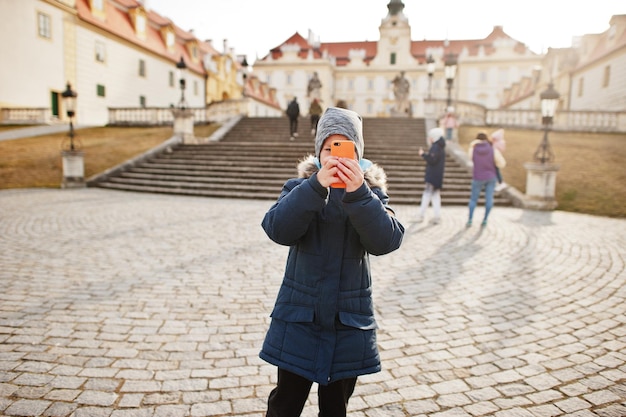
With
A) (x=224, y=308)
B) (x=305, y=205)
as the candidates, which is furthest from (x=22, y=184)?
(x=305, y=205)

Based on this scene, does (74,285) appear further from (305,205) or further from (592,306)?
(592,306)

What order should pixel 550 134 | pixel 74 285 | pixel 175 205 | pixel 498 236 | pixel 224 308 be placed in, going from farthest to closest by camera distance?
pixel 550 134, pixel 175 205, pixel 498 236, pixel 74 285, pixel 224 308

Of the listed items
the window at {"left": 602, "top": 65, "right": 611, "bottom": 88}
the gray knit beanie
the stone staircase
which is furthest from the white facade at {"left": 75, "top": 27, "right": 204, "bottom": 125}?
the window at {"left": 602, "top": 65, "right": 611, "bottom": 88}

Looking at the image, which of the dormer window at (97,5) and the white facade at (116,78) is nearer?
the white facade at (116,78)

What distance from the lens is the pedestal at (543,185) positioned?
38.1 ft

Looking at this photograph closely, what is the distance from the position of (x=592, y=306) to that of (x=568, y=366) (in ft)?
5.27

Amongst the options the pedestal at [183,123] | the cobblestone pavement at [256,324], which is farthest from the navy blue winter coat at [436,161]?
the pedestal at [183,123]

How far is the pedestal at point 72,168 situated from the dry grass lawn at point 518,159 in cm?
62

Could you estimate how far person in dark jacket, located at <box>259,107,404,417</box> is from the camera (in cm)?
183

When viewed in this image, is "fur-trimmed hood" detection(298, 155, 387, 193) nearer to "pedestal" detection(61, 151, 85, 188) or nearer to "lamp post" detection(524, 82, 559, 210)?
"lamp post" detection(524, 82, 559, 210)

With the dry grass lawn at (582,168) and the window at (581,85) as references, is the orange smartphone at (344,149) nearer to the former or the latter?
the dry grass lawn at (582,168)

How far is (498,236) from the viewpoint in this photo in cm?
799

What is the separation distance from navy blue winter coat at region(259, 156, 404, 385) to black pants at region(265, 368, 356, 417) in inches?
5.4

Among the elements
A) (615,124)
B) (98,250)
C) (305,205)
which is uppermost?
(615,124)
